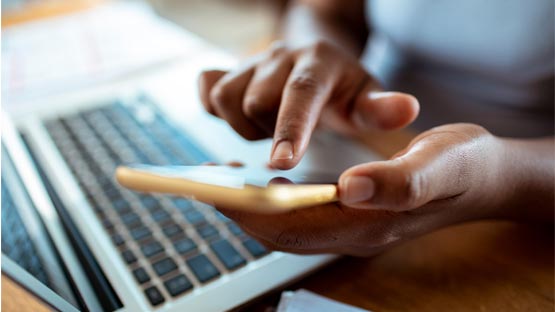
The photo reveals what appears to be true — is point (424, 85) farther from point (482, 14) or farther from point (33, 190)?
point (33, 190)

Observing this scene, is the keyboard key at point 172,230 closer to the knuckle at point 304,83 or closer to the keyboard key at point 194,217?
the keyboard key at point 194,217

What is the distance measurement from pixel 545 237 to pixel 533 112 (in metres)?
0.19

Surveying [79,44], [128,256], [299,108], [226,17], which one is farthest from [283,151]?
[226,17]

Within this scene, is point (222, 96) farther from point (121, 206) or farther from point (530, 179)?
point (530, 179)

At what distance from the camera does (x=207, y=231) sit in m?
0.40

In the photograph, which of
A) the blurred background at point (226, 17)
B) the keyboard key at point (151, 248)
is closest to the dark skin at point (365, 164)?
the keyboard key at point (151, 248)

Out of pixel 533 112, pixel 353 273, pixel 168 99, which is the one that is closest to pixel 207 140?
pixel 168 99

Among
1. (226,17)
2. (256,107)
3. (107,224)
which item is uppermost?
(256,107)

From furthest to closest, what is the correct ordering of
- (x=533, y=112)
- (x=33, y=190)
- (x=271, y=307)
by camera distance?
1. (x=533, y=112)
2. (x=33, y=190)
3. (x=271, y=307)

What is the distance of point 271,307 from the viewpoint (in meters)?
0.34

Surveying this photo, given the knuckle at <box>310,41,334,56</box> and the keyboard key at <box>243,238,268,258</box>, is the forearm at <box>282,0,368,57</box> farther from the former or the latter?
the keyboard key at <box>243,238,268,258</box>

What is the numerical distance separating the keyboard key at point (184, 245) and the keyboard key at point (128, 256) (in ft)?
0.10

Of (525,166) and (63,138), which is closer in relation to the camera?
(525,166)

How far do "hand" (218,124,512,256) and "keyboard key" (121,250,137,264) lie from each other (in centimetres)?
11
